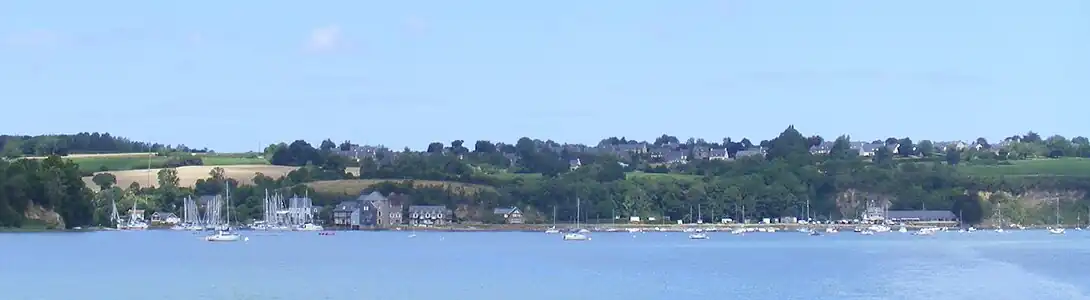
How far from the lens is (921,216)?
160000mm

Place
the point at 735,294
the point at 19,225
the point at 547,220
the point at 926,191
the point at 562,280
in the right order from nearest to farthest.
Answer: the point at 735,294 → the point at 562,280 → the point at 19,225 → the point at 547,220 → the point at 926,191

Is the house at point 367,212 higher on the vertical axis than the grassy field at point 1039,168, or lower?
lower

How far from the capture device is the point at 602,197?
155m

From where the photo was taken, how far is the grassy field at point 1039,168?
16475 cm

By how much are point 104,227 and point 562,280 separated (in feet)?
257

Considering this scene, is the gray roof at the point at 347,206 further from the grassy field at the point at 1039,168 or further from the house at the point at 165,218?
the grassy field at the point at 1039,168

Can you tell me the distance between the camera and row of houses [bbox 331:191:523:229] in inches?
5733

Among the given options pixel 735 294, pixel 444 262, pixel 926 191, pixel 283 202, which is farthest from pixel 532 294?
pixel 926 191

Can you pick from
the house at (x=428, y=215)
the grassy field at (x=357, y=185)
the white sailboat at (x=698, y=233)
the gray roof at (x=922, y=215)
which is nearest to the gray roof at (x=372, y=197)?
the grassy field at (x=357, y=185)

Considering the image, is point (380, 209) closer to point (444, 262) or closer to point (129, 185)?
point (129, 185)

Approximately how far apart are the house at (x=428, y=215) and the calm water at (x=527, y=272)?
5602cm

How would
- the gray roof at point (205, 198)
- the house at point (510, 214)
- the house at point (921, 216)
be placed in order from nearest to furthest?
the gray roof at point (205, 198) → the house at point (510, 214) → the house at point (921, 216)

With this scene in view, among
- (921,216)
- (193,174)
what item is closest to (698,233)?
(921,216)

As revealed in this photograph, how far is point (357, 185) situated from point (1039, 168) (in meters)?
64.2
